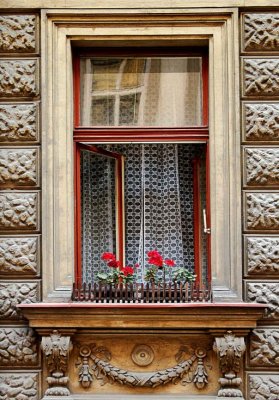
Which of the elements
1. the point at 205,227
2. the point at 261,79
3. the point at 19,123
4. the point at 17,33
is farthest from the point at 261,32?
the point at 19,123

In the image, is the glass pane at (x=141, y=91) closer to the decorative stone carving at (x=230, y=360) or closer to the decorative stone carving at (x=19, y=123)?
the decorative stone carving at (x=19, y=123)

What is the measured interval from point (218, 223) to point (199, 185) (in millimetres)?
560

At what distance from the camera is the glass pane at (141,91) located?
1071 cm

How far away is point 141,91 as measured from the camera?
10789mm

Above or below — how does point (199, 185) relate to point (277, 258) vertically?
above

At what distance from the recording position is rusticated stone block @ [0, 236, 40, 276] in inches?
403

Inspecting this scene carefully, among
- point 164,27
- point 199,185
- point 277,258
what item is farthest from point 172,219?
point 164,27

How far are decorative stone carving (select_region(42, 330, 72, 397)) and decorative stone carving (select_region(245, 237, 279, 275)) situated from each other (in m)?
1.87

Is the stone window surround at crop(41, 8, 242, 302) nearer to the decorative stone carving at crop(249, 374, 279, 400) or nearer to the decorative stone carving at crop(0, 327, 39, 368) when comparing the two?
the decorative stone carving at crop(0, 327, 39, 368)

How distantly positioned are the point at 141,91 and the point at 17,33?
4.43ft

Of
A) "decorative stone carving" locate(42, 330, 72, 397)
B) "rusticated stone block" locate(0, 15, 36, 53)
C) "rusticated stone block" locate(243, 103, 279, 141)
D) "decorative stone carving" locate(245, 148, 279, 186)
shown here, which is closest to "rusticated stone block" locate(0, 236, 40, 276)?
"decorative stone carving" locate(42, 330, 72, 397)

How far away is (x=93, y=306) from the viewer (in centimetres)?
997

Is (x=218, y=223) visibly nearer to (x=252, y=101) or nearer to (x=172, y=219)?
(x=172, y=219)

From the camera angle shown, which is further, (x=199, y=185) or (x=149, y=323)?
(x=199, y=185)
